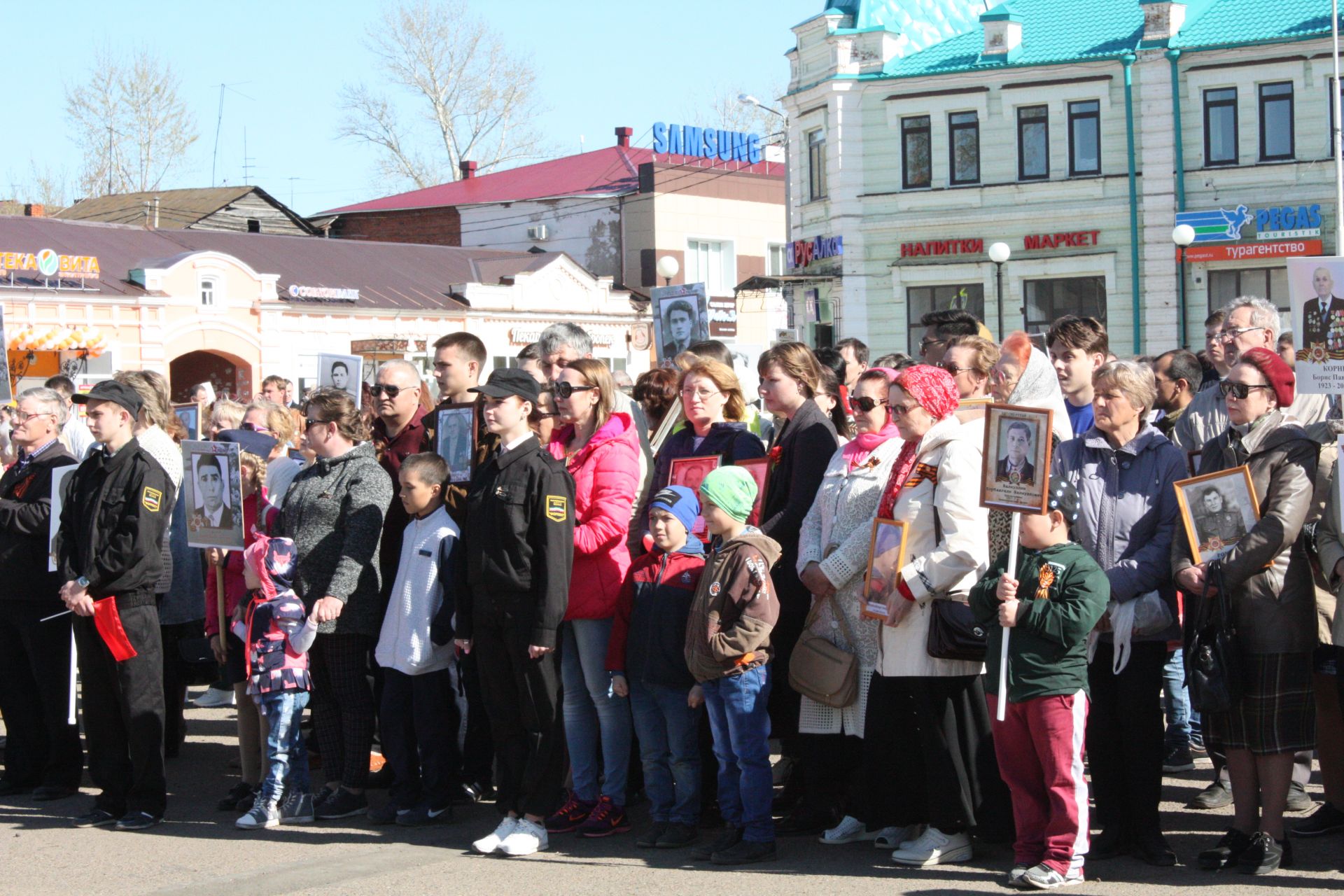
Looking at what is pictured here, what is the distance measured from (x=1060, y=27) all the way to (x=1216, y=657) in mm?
29055

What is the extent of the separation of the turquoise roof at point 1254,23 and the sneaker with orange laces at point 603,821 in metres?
27.4

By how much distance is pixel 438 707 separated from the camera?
7.09 metres

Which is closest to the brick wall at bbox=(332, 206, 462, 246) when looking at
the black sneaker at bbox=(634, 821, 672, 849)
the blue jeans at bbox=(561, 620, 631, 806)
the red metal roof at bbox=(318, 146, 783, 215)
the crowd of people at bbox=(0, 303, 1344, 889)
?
the red metal roof at bbox=(318, 146, 783, 215)

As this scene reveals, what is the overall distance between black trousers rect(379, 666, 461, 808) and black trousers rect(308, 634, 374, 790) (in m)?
0.14

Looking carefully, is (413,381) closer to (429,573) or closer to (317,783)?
(429,573)

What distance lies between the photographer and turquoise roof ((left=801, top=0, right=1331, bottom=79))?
1185 inches

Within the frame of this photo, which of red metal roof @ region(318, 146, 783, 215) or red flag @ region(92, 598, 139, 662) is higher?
red metal roof @ region(318, 146, 783, 215)

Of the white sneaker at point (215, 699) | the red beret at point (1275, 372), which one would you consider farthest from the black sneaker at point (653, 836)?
the white sneaker at point (215, 699)

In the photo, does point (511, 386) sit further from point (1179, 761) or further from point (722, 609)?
point (1179, 761)

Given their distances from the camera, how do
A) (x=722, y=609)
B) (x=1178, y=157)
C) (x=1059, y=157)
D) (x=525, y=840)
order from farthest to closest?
(x=1059, y=157)
(x=1178, y=157)
(x=525, y=840)
(x=722, y=609)

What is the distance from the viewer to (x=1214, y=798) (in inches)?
273

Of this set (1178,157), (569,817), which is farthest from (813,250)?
(569,817)

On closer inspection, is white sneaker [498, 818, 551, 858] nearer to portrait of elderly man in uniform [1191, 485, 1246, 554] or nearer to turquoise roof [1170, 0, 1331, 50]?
portrait of elderly man in uniform [1191, 485, 1246, 554]

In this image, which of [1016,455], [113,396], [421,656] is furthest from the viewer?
[113,396]
